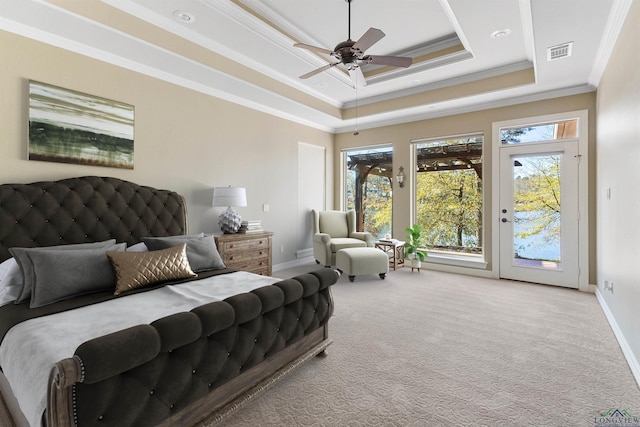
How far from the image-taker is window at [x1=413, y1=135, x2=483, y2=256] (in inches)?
204

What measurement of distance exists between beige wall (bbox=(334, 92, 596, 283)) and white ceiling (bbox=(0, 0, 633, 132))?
0.14 metres

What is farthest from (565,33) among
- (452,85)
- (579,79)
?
(452,85)

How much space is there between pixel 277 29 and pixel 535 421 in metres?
4.01

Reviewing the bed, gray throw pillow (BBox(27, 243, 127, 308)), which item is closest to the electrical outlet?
the bed

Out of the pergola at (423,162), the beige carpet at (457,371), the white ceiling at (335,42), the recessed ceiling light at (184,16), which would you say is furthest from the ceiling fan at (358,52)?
the pergola at (423,162)

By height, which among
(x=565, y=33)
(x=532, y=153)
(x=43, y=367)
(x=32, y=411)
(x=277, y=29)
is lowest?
(x=32, y=411)

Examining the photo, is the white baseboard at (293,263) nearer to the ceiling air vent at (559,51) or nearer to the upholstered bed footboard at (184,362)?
the upholstered bed footboard at (184,362)

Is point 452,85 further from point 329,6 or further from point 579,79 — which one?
point 329,6

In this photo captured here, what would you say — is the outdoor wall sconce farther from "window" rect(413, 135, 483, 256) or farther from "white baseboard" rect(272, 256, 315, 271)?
"white baseboard" rect(272, 256, 315, 271)

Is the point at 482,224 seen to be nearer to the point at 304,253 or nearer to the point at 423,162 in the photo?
the point at 423,162

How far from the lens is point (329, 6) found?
3.15 meters

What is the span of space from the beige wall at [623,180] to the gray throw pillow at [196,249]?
3411 millimetres

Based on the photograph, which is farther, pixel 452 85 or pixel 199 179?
pixel 452 85

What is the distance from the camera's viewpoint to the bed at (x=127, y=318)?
1.23m
